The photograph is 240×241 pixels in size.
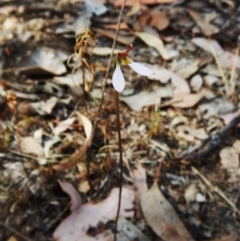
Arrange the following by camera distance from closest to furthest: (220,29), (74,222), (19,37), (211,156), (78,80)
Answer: (74,222) → (211,156) → (78,80) → (19,37) → (220,29)

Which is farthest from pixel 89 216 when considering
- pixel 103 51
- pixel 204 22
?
pixel 204 22

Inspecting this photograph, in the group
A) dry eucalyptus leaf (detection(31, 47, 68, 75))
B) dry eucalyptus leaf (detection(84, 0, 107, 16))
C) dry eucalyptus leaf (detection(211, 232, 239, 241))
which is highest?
dry eucalyptus leaf (detection(84, 0, 107, 16))

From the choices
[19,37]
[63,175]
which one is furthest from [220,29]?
[63,175]

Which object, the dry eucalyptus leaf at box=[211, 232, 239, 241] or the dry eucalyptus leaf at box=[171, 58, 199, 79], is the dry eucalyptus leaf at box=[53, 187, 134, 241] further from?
the dry eucalyptus leaf at box=[171, 58, 199, 79]

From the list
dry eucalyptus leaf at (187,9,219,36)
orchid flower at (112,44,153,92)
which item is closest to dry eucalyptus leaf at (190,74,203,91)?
dry eucalyptus leaf at (187,9,219,36)

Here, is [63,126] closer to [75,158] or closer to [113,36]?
[75,158]

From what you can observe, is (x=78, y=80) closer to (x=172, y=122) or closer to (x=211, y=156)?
(x=172, y=122)

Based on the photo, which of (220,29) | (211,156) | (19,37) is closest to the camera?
(211,156)
